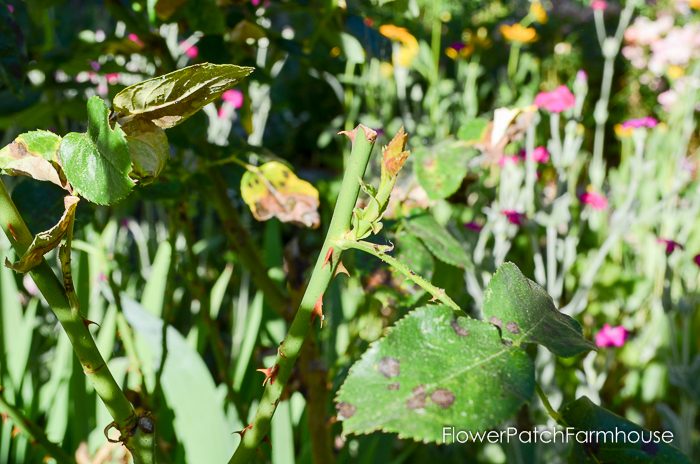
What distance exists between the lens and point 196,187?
2.20 feet

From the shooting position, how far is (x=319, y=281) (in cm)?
33

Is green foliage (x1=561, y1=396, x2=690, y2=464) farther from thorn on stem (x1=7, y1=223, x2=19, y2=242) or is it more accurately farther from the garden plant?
thorn on stem (x1=7, y1=223, x2=19, y2=242)

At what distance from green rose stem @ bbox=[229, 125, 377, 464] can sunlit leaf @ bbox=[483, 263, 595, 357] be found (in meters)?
0.08

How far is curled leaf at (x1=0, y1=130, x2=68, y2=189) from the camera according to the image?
32 centimetres

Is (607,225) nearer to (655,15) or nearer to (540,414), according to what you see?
(540,414)

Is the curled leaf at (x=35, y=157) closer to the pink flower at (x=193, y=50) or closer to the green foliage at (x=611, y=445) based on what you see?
the green foliage at (x=611, y=445)

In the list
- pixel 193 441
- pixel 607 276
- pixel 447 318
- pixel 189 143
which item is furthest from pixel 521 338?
pixel 607 276

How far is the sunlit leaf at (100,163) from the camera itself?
0.30 meters

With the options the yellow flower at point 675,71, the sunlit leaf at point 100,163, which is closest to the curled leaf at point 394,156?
the sunlit leaf at point 100,163

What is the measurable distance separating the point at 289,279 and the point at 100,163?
484mm

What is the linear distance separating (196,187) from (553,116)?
914 mm

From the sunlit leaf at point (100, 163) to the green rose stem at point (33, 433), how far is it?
0.29m

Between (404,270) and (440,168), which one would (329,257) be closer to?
(404,270)

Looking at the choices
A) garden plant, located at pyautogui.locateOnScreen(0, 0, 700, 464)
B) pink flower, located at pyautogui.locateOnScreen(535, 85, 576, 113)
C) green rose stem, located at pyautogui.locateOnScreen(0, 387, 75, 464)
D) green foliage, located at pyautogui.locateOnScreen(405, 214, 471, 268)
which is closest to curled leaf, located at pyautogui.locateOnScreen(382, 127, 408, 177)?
garden plant, located at pyautogui.locateOnScreen(0, 0, 700, 464)
